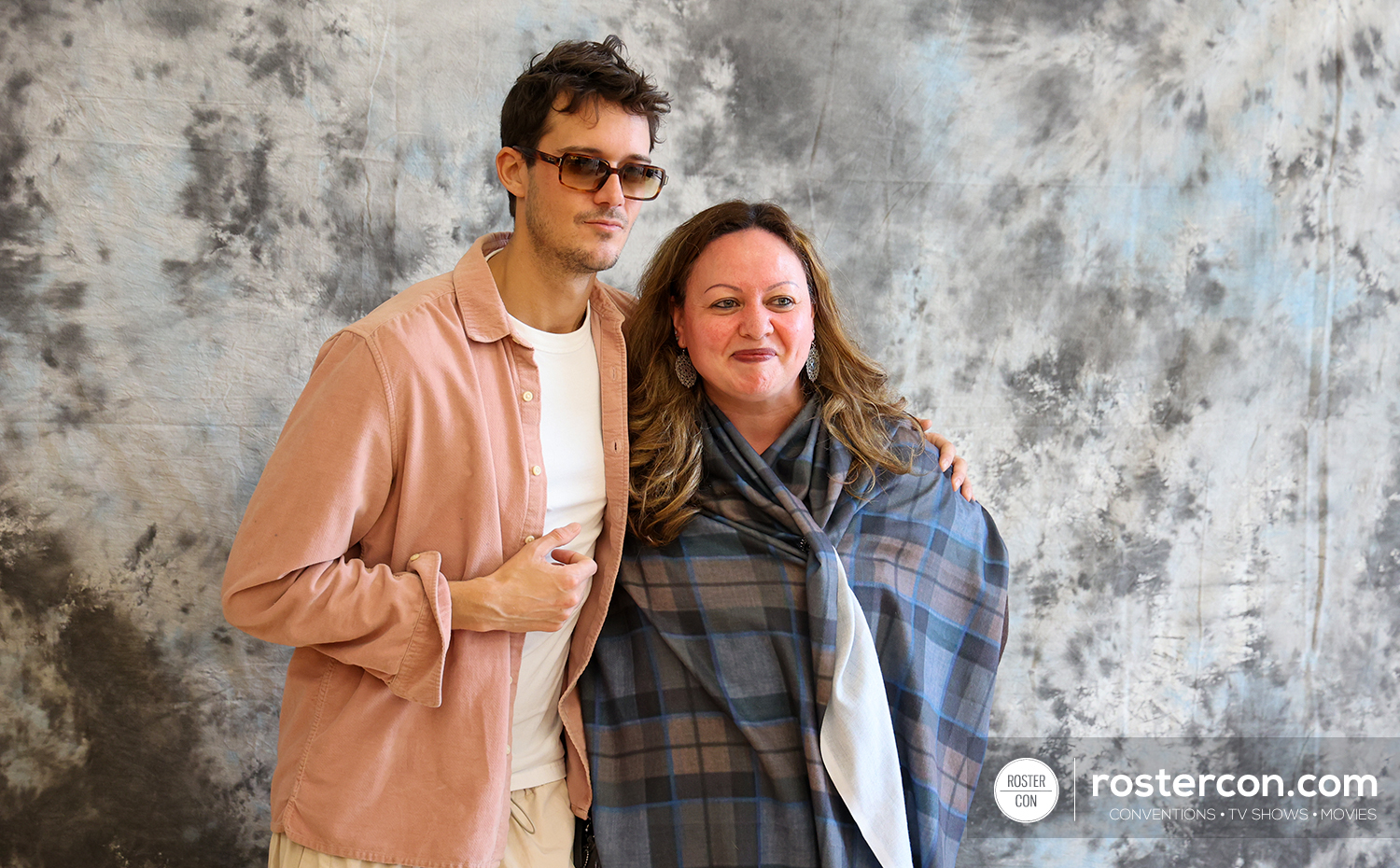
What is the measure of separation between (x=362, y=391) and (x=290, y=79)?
120 centimetres

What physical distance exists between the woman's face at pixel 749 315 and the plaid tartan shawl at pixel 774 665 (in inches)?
6.0

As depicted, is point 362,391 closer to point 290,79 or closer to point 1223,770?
point 290,79

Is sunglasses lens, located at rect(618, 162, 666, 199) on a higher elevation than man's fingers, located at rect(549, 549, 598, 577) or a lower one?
higher

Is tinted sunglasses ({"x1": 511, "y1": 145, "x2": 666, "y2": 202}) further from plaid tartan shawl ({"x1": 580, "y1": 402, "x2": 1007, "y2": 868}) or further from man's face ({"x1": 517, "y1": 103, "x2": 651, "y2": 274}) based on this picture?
plaid tartan shawl ({"x1": 580, "y1": 402, "x2": 1007, "y2": 868})

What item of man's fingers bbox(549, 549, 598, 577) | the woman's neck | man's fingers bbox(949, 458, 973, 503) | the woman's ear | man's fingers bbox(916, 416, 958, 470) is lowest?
man's fingers bbox(549, 549, 598, 577)

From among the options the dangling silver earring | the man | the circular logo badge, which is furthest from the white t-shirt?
the circular logo badge

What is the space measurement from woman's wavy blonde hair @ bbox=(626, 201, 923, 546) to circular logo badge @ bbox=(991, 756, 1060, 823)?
54.2 inches

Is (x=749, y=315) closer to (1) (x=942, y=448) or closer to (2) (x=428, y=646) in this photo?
(1) (x=942, y=448)

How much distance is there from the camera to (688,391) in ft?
6.54

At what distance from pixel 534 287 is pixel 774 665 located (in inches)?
34.5

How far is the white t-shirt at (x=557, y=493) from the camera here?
1.74 metres

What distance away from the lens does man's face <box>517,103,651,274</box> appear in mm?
1679

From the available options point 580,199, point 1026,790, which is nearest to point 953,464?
point 580,199

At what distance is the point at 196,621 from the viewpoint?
89.5 inches
